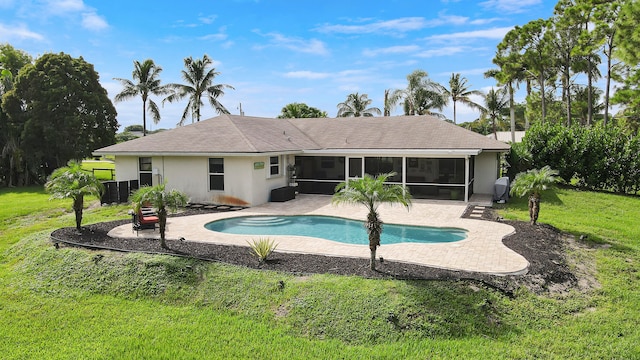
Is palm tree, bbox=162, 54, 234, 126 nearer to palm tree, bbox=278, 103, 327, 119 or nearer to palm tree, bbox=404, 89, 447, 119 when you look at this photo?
palm tree, bbox=278, 103, 327, 119

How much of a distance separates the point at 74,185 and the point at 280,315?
8.25m

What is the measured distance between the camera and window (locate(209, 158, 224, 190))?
61.5 ft

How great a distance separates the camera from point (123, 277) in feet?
28.8

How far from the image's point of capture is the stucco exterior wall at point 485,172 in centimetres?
2173

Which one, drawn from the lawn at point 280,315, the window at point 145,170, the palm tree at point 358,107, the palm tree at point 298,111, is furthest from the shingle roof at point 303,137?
the palm tree at point 358,107

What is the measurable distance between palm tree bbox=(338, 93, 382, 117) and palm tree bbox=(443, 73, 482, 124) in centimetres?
934

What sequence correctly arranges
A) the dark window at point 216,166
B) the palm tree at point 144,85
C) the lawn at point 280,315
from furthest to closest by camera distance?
the palm tree at point 144,85, the dark window at point 216,166, the lawn at point 280,315

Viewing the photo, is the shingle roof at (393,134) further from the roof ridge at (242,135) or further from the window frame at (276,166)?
the roof ridge at (242,135)

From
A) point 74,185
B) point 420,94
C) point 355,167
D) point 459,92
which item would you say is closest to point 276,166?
point 355,167

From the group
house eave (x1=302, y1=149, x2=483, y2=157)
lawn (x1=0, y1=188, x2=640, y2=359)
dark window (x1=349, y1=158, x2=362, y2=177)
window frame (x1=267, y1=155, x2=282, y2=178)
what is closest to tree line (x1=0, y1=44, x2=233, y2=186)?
window frame (x1=267, y1=155, x2=282, y2=178)

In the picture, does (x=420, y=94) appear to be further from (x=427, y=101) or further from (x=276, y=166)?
(x=276, y=166)

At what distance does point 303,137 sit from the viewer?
24.6 m

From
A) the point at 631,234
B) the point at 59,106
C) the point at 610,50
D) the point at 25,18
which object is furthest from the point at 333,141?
the point at 610,50

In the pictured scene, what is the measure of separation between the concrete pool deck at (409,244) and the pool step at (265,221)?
0.59 metres
